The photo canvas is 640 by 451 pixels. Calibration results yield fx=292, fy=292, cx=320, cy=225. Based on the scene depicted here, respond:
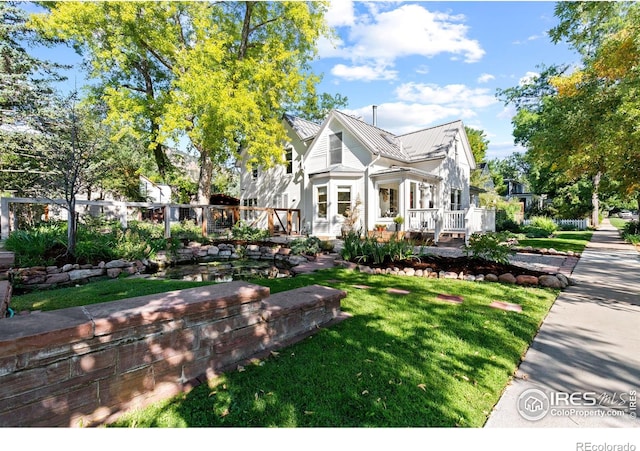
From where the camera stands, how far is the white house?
12539 millimetres

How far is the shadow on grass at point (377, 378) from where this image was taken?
175 centimetres

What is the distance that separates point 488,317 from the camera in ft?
11.3

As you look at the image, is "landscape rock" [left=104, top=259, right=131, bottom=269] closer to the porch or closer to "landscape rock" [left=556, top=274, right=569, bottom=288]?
"landscape rock" [left=556, top=274, right=569, bottom=288]

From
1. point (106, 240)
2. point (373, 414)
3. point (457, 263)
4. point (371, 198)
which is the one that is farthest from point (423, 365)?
point (371, 198)

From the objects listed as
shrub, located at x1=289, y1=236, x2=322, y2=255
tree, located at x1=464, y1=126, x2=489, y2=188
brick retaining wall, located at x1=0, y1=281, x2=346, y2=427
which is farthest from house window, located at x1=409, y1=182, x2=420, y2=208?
tree, located at x1=464, y1=126, x2=489, y2=188

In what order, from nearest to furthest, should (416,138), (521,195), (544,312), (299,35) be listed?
(544,312), (299,35), (416,138), (521,195)

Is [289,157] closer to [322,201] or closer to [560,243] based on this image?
[322,201]

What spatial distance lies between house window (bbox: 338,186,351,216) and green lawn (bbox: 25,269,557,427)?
34.0 feet

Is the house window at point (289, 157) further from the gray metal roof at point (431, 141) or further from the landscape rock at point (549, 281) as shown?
the landscape rock at point (549, 281)

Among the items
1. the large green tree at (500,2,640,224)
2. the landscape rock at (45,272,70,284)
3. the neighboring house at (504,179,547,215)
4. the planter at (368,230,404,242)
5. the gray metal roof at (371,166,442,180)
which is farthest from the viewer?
the neighboring house at (504,179,547,215)

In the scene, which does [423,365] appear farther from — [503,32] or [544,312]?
[503,32]

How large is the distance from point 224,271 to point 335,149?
9.51 m

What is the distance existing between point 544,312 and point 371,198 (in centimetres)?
1006

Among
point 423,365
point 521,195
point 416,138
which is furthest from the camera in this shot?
point 521,195
